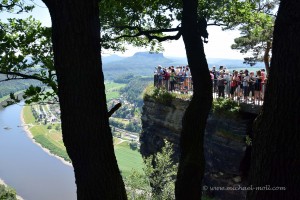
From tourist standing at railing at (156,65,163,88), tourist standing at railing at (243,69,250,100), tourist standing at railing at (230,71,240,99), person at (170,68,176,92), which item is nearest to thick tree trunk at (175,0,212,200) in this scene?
tourist standing at railing at (243,69,250,100)

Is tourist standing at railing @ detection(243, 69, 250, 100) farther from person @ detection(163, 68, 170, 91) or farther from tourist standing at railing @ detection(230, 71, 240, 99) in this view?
person @ detection(163, 68, 170, 91)

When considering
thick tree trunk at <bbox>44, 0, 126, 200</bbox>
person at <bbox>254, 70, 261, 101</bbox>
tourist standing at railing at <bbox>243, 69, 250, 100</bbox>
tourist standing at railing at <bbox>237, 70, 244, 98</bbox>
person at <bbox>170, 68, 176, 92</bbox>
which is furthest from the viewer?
person at <bbox>170, 68, 176, 92</bbox>

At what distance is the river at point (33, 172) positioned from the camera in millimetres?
81000

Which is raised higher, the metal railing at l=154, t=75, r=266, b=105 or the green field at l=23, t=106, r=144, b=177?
the metal railing at l=154, t=75, r=266, b=105

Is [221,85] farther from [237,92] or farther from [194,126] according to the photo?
[194,126]

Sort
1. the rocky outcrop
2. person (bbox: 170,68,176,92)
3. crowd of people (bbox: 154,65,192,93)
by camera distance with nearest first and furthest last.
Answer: the rocky outcrop → crowd of people (bbox: 154,65,192,93) → person (bbox: 170,68,176,92)

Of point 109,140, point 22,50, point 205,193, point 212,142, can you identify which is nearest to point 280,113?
point 109,140

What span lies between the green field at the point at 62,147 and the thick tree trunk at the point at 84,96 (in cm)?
8587

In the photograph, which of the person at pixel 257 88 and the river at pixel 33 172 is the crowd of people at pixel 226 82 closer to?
the person at pixel 257 88

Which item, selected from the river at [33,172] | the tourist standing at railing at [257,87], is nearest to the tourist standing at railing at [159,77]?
the tourist standing at railing at [257,87]

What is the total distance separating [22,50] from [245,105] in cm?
1059

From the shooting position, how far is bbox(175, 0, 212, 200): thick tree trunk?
6.13m

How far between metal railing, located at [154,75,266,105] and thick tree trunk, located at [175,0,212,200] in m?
9.09

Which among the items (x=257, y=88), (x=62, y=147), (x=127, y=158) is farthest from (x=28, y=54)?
(x=62, y=147)
